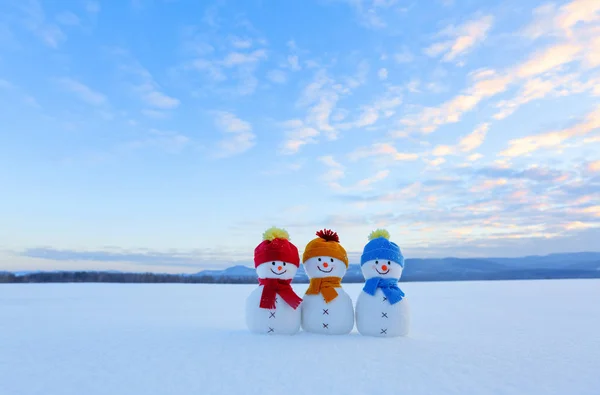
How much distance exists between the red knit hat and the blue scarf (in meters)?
1.00

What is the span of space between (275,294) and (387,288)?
4.73ft

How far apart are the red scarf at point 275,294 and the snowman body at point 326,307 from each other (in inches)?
8.7

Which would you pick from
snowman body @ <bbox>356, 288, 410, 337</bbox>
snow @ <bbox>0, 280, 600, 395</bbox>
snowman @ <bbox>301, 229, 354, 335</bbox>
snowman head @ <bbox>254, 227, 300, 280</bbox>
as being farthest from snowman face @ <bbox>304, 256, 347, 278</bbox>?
snow @ <bbox>0, 280, 600, 395</bbox>

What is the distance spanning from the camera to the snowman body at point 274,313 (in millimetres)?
5641

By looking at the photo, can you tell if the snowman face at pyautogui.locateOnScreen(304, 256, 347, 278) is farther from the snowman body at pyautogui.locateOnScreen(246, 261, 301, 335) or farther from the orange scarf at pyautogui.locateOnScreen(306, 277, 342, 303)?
the snowman body at pyautogui.locateOnScreen(246, 261, 301, 335)

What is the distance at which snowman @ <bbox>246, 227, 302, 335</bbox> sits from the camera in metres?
5.64

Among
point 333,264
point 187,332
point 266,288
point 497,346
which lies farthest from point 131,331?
point 497,346

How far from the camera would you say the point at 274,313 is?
5.64 meters

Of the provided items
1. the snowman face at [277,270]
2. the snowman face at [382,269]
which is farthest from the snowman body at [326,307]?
the snowman face at [382,269]

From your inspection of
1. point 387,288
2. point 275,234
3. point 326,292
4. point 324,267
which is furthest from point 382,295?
point 275,234

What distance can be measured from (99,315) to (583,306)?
10632mm

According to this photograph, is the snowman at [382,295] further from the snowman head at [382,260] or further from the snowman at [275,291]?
the snowman at [275,291]

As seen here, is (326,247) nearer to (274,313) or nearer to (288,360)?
(274,313)

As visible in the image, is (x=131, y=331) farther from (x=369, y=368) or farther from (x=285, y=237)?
(x=369, y=368)
